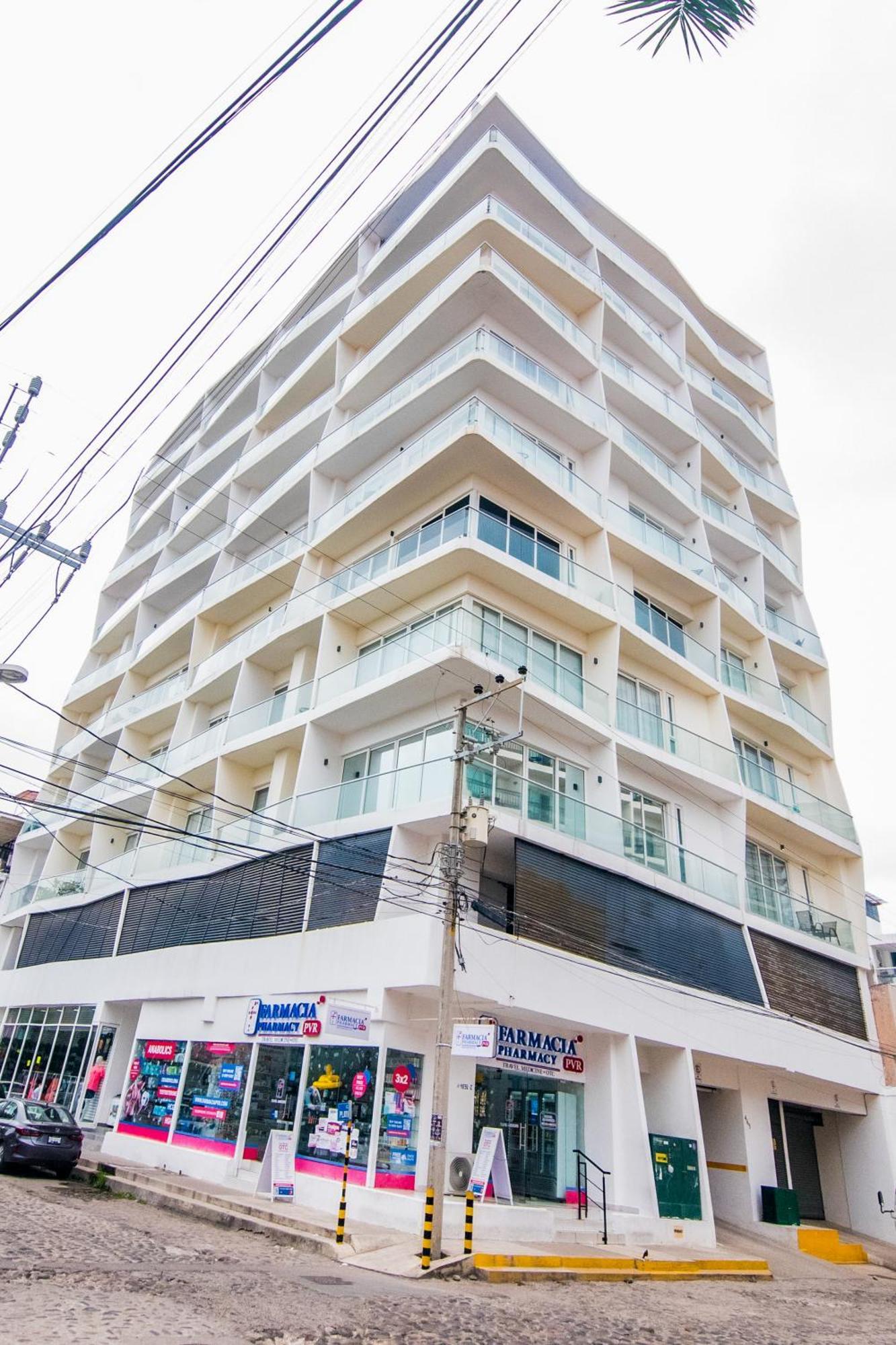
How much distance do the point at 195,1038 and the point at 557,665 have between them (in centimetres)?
1233

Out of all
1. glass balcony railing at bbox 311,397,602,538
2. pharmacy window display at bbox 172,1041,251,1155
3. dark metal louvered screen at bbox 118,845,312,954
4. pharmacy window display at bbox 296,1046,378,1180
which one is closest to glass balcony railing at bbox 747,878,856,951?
glass balcony railing at bbox 311,397,602,538

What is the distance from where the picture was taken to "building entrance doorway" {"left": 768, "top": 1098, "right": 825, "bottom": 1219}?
857 inches

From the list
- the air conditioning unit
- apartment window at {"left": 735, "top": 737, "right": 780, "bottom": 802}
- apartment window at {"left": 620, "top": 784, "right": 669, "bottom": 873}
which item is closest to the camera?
the air conditioning unit

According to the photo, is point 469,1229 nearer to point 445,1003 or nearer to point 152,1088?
point 445,1003

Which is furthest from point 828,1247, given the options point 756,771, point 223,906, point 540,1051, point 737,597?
point 737,597

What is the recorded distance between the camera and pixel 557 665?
1978 cm

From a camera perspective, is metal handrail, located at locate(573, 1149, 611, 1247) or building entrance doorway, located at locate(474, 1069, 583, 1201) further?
building entrance doorway, located at locate(474, 1069, 583, 1201)

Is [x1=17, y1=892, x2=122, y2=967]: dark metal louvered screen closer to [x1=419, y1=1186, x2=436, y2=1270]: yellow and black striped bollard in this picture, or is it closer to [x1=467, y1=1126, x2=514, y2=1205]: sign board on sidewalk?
[x1=467, y1=1126, x2=514, y2=1205]: sign board on sidewalk

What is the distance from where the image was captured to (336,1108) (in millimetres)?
14820

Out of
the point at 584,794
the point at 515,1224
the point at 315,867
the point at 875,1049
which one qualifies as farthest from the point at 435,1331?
the point at 875,1049

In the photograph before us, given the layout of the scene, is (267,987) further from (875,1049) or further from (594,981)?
(875,1049)

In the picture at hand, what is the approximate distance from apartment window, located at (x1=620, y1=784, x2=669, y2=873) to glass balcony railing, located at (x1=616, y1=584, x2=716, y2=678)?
177 inches

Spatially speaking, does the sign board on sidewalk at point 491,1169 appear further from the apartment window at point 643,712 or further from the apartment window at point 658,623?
the apartment window at point 658,623

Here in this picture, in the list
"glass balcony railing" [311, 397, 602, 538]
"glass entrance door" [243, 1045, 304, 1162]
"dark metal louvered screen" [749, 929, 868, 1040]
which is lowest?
"glass entrance door" [243, 1045, 304, 1162]
